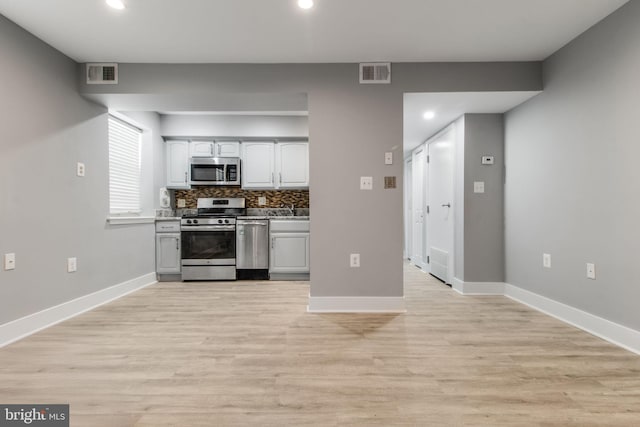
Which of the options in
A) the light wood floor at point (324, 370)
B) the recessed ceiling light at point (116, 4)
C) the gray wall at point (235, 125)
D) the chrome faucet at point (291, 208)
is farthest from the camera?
the chrome faucet at point (291, 208)

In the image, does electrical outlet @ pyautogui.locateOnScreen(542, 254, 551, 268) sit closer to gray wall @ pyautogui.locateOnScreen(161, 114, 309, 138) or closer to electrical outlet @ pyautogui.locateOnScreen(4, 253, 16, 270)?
gray wall @ pyautogui.locateOnScreen(161, 114, 309, 138)

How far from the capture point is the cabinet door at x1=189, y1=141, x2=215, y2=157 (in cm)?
443

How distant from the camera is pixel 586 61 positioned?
231cm

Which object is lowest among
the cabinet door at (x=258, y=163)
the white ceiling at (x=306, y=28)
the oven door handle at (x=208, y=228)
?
the oven door handle at (x=208, y=228)

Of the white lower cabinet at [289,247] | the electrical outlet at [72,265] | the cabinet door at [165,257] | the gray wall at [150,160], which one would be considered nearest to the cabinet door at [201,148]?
the gray wall at [150,160]

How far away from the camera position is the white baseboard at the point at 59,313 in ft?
6.96

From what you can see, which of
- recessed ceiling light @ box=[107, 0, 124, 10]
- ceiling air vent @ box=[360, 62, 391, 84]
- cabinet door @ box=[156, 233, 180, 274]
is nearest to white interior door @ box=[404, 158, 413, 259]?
ceiling air vent @ box=[360, 62, 391, 84]

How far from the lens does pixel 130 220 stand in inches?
138

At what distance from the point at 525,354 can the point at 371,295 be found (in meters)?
1.22

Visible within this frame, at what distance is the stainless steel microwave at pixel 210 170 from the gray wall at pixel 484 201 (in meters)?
3.16

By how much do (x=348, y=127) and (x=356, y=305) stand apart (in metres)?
1.68

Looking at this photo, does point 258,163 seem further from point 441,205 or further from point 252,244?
point 441,205

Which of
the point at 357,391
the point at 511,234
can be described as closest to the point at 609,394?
the point at 357,391

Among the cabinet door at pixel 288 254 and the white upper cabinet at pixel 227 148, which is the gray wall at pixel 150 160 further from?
the cabinet door at pixel 288 254
